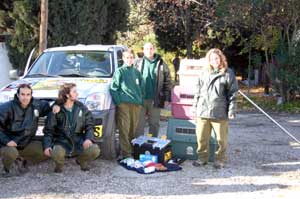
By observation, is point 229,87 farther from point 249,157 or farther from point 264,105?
point 264,105

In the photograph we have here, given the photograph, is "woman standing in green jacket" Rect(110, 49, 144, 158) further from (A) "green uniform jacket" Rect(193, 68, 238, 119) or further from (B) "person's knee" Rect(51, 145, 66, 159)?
(B) "person's knee" Rect(51, 145, 66, 159)

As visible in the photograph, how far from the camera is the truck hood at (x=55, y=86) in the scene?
23.5 ft

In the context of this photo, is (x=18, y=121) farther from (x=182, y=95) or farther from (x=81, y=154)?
(x=182, y=95)

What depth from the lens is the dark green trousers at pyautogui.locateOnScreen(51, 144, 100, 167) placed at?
6.56m

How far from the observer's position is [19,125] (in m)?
6.62

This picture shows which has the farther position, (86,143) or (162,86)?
(162,86)

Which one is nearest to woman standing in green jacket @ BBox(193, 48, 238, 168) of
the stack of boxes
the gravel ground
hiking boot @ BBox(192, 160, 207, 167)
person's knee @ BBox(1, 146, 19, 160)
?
hiking boot @ BBox(192, 160, 207, 167)

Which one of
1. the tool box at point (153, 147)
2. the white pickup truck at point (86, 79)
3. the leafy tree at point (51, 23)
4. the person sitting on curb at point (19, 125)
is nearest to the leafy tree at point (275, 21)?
the leafy tree at point (51, 23)

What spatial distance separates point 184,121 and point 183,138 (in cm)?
26

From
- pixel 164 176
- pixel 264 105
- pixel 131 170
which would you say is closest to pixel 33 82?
pixel 131 170

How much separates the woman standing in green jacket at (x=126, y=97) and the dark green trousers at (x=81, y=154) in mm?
825

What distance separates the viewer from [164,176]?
22.1ft

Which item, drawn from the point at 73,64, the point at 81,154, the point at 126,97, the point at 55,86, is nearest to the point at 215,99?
the point at 126,97

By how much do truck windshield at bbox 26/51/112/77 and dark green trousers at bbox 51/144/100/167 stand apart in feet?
5.73
